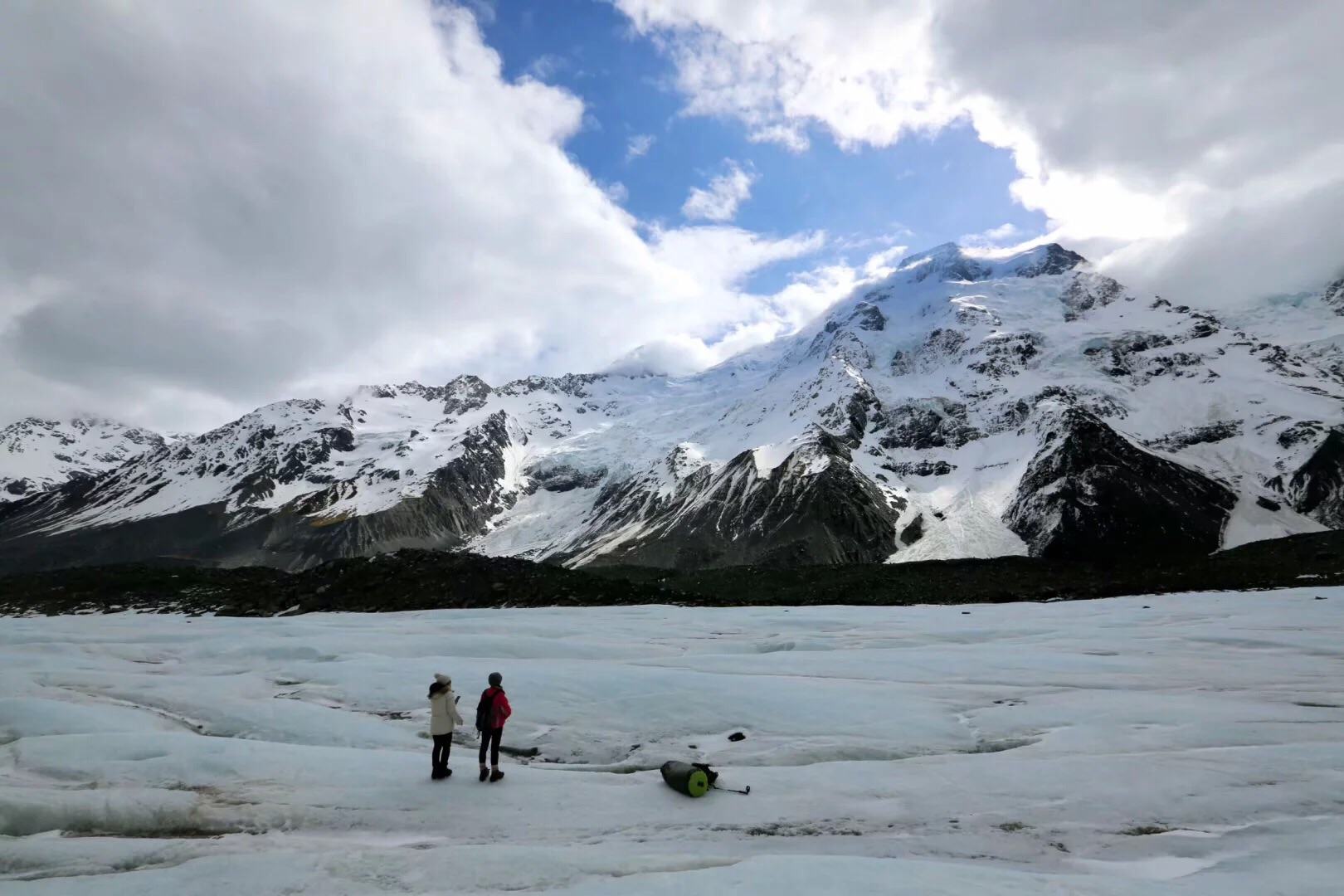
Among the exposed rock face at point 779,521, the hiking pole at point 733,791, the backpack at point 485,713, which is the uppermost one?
the exposed rock face at point 779,521

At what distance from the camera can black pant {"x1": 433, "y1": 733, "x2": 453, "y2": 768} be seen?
12831 mm

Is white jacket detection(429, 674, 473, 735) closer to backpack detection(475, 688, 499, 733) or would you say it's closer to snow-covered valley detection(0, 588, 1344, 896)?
backpack detection(475, 688, 499, 733)

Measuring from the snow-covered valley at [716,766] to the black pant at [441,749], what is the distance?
0.39m

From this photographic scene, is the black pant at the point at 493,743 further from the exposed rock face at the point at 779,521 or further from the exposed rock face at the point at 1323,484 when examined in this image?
the exposed rock face at the point at 1323,484

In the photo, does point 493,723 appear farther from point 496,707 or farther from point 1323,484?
point 1323,484

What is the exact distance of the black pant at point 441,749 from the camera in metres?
12.8

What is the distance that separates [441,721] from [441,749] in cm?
72

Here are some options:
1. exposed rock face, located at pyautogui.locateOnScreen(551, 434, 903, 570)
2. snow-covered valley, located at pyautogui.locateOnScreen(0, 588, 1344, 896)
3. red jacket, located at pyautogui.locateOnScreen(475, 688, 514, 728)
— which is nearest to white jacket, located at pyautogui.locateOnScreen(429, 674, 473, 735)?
red jacket, located at pyautogui.locateOnScreen(475, 688, 514, 728)

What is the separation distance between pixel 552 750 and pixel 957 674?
527 inches

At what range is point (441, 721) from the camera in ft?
41.8

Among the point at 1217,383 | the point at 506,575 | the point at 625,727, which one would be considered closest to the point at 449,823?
the point at 625,727

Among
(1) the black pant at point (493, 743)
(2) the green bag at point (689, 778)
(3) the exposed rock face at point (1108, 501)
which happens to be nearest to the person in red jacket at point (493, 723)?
(1) the black pant at point (493, 743)

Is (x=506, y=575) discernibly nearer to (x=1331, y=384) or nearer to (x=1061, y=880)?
(x=1061, y=880)

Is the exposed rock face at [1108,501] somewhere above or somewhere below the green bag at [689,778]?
above
